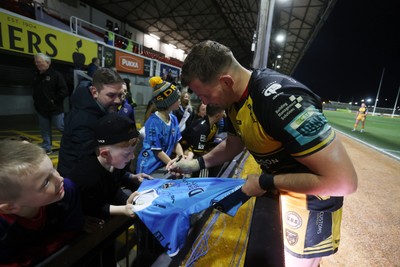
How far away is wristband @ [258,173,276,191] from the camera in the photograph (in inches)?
54.5

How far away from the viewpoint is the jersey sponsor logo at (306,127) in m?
1.16

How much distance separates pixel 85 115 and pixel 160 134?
0.85 meters

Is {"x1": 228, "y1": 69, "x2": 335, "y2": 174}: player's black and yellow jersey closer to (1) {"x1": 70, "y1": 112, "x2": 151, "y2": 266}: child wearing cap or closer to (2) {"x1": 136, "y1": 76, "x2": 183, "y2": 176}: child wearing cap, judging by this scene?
(1) {"x1": 70, "y1": 112, "x2": 151, "y2": 266}: child wearing cap

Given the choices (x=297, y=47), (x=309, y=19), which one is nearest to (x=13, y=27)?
(x=309, y=19)

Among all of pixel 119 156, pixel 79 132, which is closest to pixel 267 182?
pixel 119 156

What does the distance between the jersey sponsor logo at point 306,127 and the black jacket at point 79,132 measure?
6.12 ft

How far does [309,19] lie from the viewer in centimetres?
1562

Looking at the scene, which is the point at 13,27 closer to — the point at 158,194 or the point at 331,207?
the point at 158,194

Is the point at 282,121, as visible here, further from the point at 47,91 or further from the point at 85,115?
the point at 47,91

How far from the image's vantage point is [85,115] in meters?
2.38

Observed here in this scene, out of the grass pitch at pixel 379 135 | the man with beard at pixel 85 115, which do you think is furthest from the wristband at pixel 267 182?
the grass pitch at pixel 379 135

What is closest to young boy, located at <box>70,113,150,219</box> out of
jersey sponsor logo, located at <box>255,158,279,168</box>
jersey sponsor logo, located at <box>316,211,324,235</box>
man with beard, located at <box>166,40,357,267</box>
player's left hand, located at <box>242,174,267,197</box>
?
man with beard, located at <box>166,40,357,267</box>

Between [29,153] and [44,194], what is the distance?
8.1 inches

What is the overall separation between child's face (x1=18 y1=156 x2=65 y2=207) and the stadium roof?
14455 millimetres
